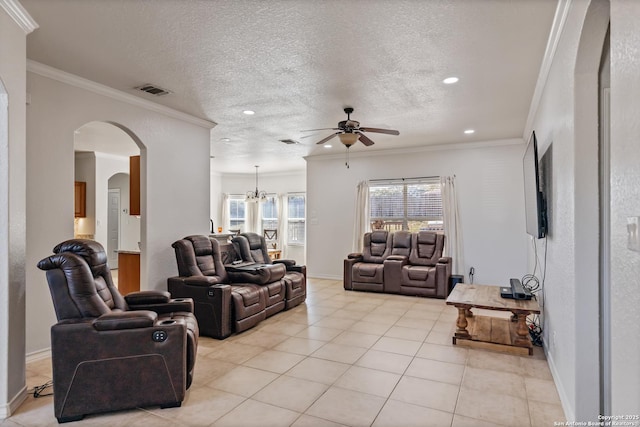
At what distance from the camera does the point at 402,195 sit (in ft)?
23.4

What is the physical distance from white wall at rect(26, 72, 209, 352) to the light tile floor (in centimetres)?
108

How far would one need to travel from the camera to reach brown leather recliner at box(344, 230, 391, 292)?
637 cm

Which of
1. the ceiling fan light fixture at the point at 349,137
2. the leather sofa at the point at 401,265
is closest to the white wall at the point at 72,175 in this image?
the ceiling fan light fixture at the point at 349,137

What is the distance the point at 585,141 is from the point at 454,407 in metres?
1.89

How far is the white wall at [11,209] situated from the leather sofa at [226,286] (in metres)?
1.68

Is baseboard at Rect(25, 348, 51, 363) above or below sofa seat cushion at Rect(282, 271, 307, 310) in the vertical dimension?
below

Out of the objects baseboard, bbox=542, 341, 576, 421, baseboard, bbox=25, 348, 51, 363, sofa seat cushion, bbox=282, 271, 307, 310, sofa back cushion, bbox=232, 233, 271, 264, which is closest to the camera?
baseboard, bbox=542, 341, 576, 421

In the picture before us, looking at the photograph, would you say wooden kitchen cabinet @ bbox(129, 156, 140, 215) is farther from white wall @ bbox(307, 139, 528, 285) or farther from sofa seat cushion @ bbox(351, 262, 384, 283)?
white wall @ bbox(307, 139, 528, 285)

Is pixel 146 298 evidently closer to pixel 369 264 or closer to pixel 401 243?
pixel 369 264

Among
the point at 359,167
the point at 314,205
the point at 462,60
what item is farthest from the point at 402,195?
the point at 462,60

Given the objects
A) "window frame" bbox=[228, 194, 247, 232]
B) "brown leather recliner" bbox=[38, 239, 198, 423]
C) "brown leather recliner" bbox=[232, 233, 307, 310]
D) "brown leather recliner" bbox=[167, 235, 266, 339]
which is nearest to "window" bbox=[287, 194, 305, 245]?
"window frame" bbox=[228, 194, 247, 232]

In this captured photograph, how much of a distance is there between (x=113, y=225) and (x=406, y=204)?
720cm

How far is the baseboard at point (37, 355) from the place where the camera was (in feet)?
10.6

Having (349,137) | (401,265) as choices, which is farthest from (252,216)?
(349,137)
